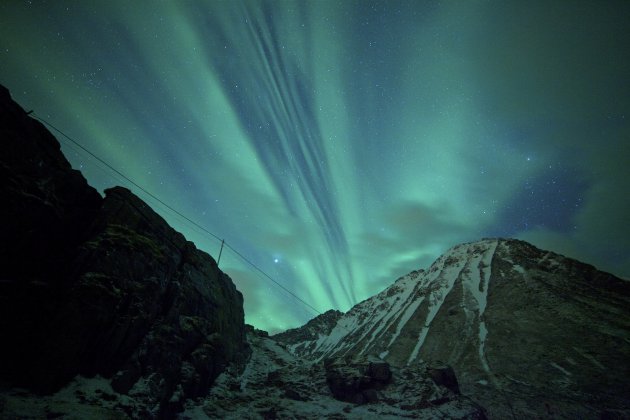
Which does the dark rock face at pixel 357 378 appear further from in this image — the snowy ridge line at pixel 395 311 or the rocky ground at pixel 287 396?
the snowy ridge line at pixel 395 311

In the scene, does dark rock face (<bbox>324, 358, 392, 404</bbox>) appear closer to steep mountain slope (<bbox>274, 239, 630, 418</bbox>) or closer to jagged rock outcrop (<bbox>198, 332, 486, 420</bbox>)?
jagged rock outcrop (<bbox>198, 332, 486, 420</bbox>)

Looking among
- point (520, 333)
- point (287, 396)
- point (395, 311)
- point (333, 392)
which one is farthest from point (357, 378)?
point (395, 311)

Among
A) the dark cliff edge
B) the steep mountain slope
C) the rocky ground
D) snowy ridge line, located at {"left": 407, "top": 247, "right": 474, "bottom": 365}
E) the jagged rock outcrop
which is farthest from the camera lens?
snowy ridge line, located at {"left": 407, "top": 247, "right": 474, "bottom": 365}

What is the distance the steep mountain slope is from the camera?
55844 millimetres

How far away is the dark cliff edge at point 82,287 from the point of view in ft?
51.3

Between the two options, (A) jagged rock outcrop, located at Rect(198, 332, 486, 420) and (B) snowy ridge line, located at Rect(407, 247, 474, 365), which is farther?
(B) snowy ridge line, located at Rect(407, 247, 474, 365)

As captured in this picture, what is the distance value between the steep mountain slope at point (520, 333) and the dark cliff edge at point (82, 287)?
182 ft

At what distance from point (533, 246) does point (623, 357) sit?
80.6 metres

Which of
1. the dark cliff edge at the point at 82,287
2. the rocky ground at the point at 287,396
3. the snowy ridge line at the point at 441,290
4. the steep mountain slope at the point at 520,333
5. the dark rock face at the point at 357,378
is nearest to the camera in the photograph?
the rocky ground at the point at 287,396

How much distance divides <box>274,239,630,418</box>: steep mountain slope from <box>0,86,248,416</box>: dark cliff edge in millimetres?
55449

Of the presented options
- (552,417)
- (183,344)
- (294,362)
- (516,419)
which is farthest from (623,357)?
(183,344)

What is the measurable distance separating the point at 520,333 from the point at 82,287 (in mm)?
104600

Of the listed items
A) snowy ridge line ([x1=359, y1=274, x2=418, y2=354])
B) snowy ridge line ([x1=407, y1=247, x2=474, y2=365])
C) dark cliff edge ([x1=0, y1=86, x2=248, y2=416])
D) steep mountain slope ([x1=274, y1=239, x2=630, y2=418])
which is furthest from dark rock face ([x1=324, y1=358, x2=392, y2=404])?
snowy ridge line ([x1=359, y1=274, x2=418, y2=354])

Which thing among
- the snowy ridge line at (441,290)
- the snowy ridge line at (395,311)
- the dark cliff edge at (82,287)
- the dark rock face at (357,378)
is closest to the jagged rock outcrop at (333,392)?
the dark rock face at (357,378)
